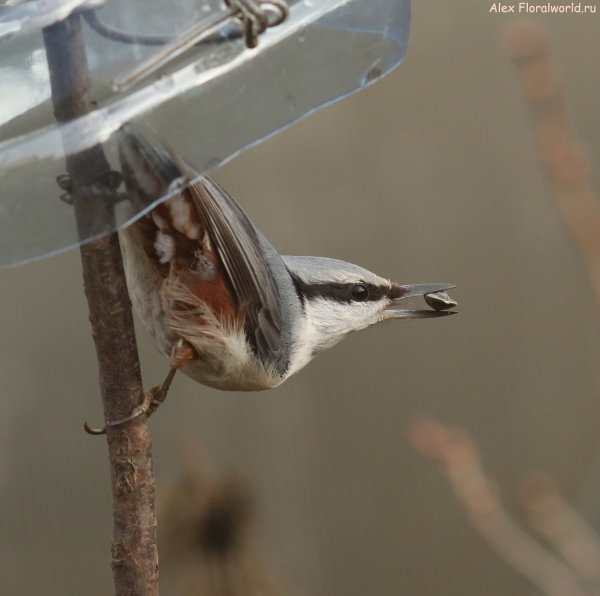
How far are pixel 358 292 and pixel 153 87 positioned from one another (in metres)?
0.64

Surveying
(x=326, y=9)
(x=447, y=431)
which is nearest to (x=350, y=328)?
(x=447, y=431)

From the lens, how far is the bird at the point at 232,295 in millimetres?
871

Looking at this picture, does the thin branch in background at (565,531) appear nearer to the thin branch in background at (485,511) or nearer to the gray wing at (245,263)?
the thin branch in background at (485,511)

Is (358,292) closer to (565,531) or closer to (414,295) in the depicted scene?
(414,295)

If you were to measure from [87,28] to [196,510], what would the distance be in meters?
0.99

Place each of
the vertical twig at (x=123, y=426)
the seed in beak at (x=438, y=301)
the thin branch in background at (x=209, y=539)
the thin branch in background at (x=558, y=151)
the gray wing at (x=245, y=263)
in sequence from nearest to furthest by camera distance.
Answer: the thin branch in background at (x=558, y=151) → the vertical twig at (x=123, y=426) → the gray wing at (x=245, y=263) → the seed in beak at (x=438, y=301) → the thin branch in background at (x=209, y=539)

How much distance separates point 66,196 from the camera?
1.83 feet

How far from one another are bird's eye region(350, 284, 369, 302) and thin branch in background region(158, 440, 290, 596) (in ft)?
1.74

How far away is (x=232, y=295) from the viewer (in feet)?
3.19

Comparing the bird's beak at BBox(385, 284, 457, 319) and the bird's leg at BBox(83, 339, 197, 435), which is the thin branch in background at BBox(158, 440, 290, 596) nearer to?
the bird's leg at BBox(83, 339, 197, 435)

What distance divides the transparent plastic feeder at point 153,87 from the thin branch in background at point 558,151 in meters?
0.18

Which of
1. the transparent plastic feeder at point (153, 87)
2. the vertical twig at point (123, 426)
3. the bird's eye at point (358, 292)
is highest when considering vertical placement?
the transparent plastic feeder at point (153, 87)

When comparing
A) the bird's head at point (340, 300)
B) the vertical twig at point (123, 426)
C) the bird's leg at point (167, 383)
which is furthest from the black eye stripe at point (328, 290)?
the vertical twig at point (123, 426)

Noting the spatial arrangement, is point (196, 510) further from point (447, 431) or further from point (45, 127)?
point (45, 127)
